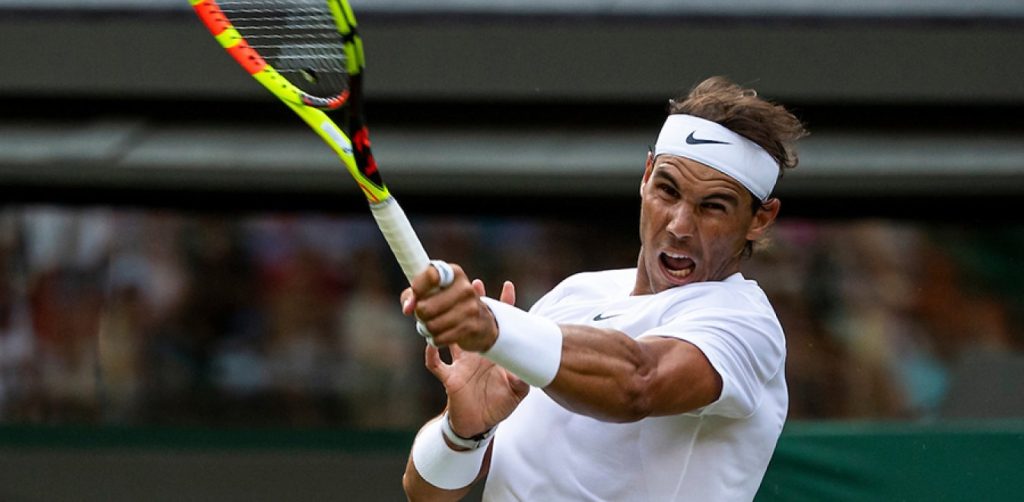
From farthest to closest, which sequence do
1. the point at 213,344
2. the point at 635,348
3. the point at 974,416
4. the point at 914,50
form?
1. the point at 213,344
2. the point at 914,50
3. the point at 974,416
4. the point at 635,348

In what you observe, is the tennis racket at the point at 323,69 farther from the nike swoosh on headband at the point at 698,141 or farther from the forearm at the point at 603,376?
the nike swoosh on headband at the point at 698,141

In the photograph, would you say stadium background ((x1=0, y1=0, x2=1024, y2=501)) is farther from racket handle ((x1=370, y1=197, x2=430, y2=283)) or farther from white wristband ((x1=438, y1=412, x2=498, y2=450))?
racket handle ((x1=370, y1=197, x2=430, y2=283))

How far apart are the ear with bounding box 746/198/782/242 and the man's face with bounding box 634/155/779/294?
0.03 metres

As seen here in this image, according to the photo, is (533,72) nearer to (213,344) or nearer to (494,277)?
(494,277)

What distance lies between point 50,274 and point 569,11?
10.9 ft

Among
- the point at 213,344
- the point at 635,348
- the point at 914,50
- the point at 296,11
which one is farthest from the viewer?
the point at 213,344

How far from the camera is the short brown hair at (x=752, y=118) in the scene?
3.56m

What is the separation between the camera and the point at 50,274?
8734 mm

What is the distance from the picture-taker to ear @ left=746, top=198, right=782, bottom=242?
360cm

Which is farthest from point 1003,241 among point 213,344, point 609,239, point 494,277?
point 213,344

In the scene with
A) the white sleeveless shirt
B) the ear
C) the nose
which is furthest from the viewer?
the ear

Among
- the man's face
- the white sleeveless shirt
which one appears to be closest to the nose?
the man's face

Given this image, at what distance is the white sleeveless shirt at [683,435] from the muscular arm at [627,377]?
12cm

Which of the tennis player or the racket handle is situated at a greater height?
the racket handle
